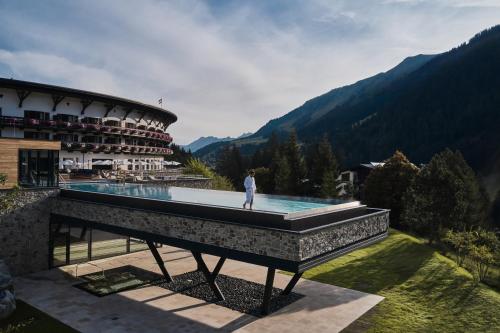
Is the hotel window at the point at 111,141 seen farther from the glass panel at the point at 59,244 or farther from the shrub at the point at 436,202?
the shrub at the point at 436,202

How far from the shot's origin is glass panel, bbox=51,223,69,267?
27625 mm

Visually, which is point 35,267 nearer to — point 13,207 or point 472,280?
point 13,207

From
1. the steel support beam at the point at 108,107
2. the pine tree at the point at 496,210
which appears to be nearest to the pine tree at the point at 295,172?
the steel support beam at the point at 108,107

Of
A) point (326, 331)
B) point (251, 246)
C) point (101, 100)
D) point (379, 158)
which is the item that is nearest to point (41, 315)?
point (251, 246)

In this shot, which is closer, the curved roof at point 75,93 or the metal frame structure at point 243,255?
the metal frame structure at point 243,255

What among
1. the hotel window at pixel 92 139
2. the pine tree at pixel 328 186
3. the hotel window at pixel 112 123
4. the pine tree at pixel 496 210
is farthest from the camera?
the pine tree at pixel 496 210

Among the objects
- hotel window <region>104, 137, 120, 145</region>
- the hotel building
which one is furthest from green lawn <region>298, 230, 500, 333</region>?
hotel window <region>104, 137, 120, 145</region>

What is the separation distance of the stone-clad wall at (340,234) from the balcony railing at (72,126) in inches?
1550

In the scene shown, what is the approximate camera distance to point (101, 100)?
2063 inches

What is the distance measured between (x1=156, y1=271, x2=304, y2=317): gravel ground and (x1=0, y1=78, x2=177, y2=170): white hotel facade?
68.9 ft

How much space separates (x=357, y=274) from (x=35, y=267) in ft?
73.3

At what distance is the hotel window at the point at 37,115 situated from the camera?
4566cm

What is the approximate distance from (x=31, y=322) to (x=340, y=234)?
15.0 m

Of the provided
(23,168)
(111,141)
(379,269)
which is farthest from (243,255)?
(111,141)
